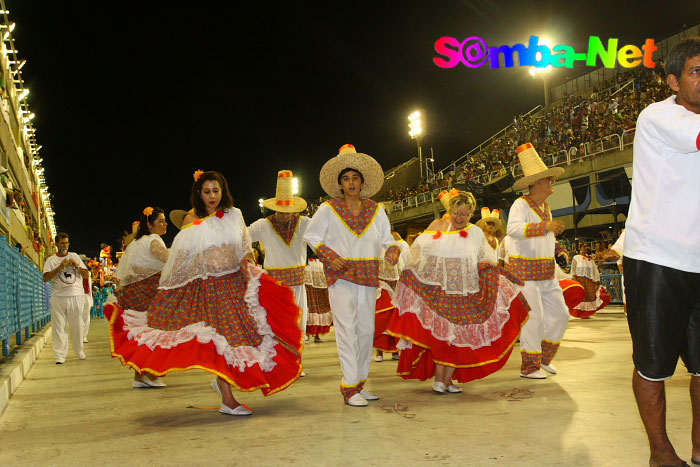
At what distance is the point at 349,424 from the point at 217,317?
1372 millimetres

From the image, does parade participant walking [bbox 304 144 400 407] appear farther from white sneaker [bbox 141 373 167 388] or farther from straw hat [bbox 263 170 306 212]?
white sneaker [bbox 141 373 167 388]

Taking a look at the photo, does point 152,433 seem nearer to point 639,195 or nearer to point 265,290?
point 265,290

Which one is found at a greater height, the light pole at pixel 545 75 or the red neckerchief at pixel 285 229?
the light pole at pixel 545 75

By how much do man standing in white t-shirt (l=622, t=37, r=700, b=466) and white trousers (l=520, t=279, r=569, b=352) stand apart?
364cm

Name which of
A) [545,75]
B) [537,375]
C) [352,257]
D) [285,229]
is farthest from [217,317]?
[545,75]

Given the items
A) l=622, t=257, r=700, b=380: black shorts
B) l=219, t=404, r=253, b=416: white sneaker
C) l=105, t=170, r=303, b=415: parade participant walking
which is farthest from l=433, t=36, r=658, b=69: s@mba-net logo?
l=622, t=257, r=700, b=380: black shorts

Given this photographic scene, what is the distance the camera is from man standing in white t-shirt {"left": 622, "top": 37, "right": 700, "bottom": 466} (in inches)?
117

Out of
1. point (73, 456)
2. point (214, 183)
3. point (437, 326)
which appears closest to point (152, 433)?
point (73, 456)

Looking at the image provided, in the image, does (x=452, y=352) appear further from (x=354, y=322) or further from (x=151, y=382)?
(x=151, y=382)

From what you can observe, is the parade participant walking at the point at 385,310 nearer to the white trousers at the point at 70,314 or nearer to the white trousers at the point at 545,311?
the white trousers at the point at 545,311

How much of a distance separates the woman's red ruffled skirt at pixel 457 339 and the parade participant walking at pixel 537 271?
23.1 inches

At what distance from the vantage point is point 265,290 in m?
5.43

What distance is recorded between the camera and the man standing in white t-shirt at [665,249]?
2.97 m

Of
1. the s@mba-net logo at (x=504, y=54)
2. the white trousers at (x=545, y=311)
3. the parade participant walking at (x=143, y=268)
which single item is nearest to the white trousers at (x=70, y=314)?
the parade participant walking at (x=143, y=268)
